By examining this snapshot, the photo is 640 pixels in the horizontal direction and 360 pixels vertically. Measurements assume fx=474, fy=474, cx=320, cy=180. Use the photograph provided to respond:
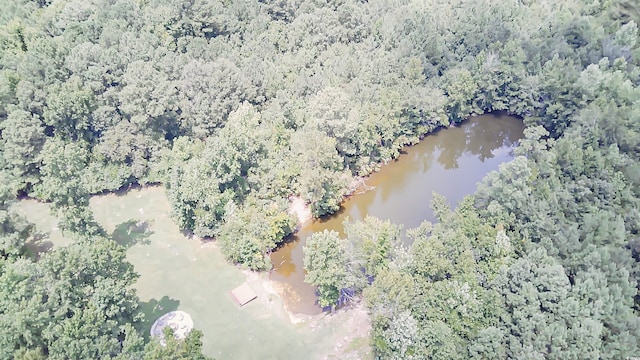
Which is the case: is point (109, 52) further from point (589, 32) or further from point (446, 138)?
point (589, 32)

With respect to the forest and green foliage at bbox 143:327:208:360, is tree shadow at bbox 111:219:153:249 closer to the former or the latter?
the forest

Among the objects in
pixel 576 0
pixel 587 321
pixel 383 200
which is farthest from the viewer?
pixel 576 0

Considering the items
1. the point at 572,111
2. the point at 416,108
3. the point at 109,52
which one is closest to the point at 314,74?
the point at 416,108

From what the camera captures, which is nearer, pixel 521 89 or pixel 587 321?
pixel 587 321

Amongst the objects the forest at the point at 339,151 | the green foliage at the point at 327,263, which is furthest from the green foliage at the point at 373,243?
the green foliage at the point at 327,263

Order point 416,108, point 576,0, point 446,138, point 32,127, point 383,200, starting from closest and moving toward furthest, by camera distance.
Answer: point 32,127 → point 383,200 → point 416,108 → point 446,138 → point 576,0

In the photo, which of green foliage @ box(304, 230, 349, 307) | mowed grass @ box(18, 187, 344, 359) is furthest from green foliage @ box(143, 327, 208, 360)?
green foliage @ box(304, 230, 349, 307)

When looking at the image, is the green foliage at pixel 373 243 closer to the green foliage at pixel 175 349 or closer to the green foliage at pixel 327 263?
the green foliage at pixel 327 263
